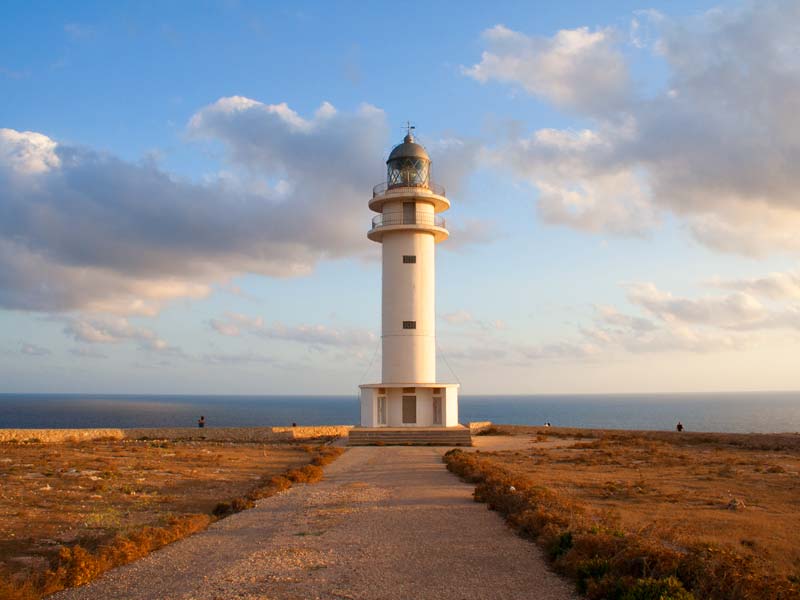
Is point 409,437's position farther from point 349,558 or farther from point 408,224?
point 349,558

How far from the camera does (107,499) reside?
14.1m

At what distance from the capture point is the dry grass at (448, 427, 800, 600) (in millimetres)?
7000

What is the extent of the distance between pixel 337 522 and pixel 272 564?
2.78 m

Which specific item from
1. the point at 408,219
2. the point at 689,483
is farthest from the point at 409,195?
the point at 689,483

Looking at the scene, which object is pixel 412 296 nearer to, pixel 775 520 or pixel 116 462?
pixel 116 462

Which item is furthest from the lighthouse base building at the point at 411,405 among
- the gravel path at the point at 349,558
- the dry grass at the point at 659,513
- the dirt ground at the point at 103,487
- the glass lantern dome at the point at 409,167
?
the gravel path at the point at 349,558

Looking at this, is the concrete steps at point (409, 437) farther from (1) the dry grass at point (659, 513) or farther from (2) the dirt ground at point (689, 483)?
(1) the dry grass at point (659, 513)

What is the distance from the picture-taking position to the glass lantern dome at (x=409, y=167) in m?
32.3

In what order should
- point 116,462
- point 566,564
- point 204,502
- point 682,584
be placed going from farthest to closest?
point 116,462 < point 204,502 < point 566,564 < point 682,584

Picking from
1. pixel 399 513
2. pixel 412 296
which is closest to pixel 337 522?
pixel 399 513

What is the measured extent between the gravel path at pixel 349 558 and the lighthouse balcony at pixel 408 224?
1904 centimetres

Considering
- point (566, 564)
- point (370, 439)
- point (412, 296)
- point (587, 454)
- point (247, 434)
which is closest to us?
point (566, 564)

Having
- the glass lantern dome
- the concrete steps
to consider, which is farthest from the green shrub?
the glass lantern dome

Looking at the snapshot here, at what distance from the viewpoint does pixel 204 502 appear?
13953mm
